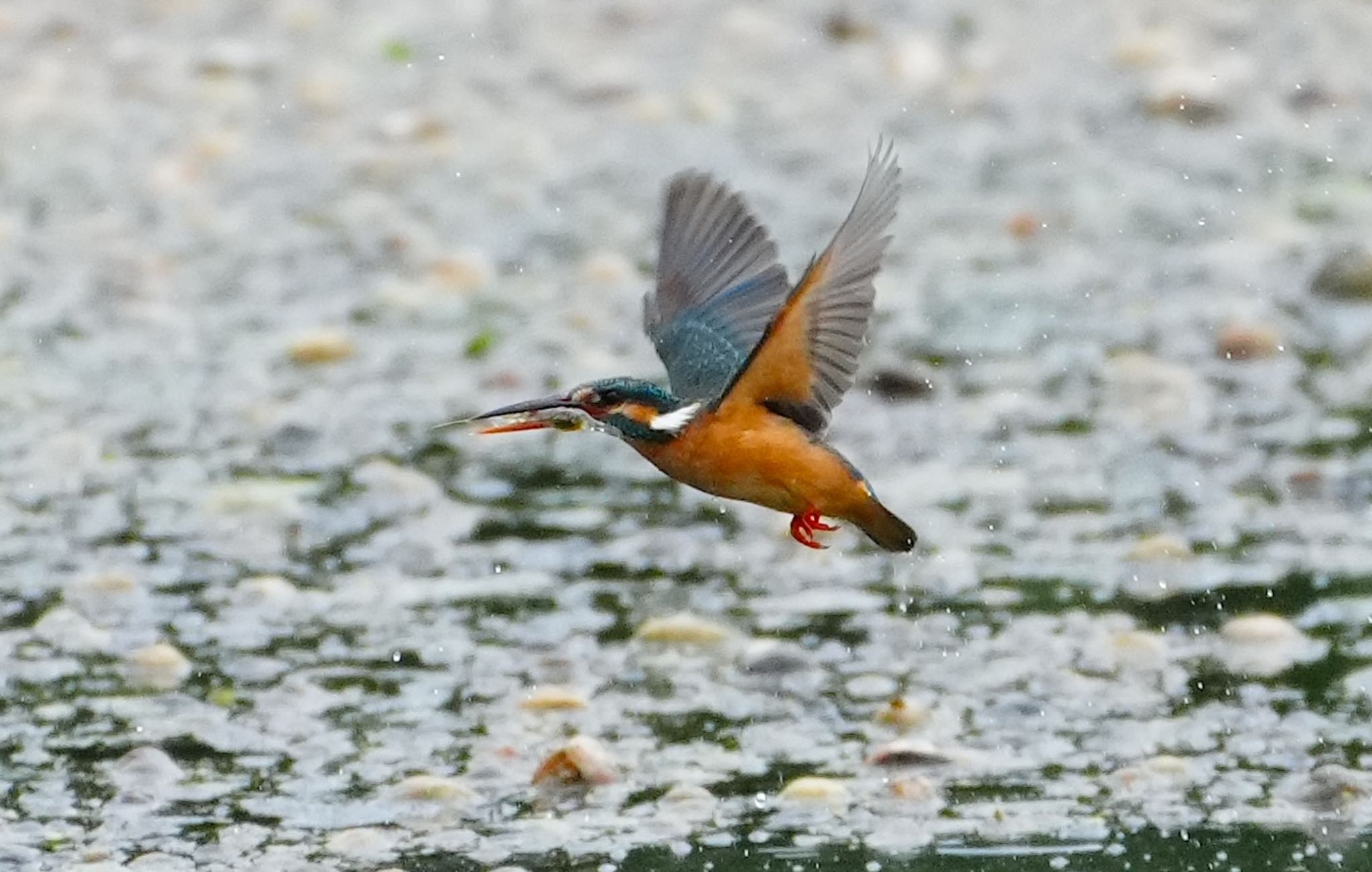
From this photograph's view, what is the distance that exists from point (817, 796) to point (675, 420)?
68 cm

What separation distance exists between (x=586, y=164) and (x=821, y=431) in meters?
4.58

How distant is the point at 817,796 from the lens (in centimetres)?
435

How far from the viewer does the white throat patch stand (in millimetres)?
4277

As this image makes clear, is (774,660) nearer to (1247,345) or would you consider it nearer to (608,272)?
(1247,345)

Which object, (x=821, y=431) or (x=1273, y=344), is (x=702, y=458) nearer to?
(x=821, y=431)

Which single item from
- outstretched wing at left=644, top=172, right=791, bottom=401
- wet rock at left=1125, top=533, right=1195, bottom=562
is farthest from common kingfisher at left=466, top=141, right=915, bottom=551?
wet rock at left=1125, top=533, right=1195, bottom=562

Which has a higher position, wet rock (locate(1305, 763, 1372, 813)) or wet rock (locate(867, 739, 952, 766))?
wet rock (locate(867, 739, 952, 766))

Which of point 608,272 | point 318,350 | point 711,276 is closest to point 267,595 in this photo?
point 711,276

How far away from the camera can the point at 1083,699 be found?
4805mm

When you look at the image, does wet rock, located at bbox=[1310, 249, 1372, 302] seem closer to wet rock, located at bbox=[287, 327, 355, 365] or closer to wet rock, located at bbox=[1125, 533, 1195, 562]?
wet rock, located at bbox=[1125, 533, 1195, 562]

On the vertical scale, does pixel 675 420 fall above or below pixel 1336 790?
above

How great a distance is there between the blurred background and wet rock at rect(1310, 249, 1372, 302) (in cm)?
1

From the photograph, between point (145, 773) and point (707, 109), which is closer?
point (145, 773)

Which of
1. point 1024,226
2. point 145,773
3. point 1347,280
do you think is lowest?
point 145,773
